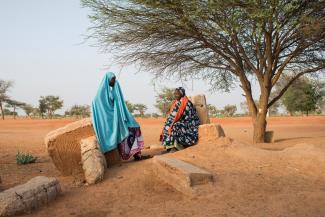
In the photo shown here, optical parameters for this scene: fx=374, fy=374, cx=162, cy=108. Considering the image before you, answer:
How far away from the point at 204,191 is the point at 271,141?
7.84 m

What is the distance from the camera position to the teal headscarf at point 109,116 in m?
7.43

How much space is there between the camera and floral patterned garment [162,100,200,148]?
8.34 meters

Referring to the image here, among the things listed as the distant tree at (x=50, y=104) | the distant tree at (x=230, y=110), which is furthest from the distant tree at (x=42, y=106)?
the distant tree at (x=230, y=110)

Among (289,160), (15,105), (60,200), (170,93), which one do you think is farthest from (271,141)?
(15,105)

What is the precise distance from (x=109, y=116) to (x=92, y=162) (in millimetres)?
1576

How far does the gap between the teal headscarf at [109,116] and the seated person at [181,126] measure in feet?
3.10

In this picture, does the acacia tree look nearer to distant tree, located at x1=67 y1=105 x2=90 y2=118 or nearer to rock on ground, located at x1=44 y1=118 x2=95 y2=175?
rock on ground, located at x1=44 y1=118 x2=95 y2=175

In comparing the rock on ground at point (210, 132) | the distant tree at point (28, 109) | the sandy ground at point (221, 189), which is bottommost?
the sandy ground at point (221, 189)

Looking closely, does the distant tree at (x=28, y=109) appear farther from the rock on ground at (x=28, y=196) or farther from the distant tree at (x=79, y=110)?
the rock on ground at (x=28, y=196)

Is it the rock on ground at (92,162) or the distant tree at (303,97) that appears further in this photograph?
A: the distant tree at (303,97)

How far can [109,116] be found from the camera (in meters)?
7.72

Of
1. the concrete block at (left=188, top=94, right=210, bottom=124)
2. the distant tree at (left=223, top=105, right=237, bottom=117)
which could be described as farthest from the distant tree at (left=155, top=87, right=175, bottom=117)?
the concrete block at (left=188, top=94, right=210, bottom=124)

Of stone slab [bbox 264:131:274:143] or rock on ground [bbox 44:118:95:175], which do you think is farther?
stone slab [bbox 264:131:274:143]

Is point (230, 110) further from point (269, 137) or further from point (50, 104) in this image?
point (269, 137)
